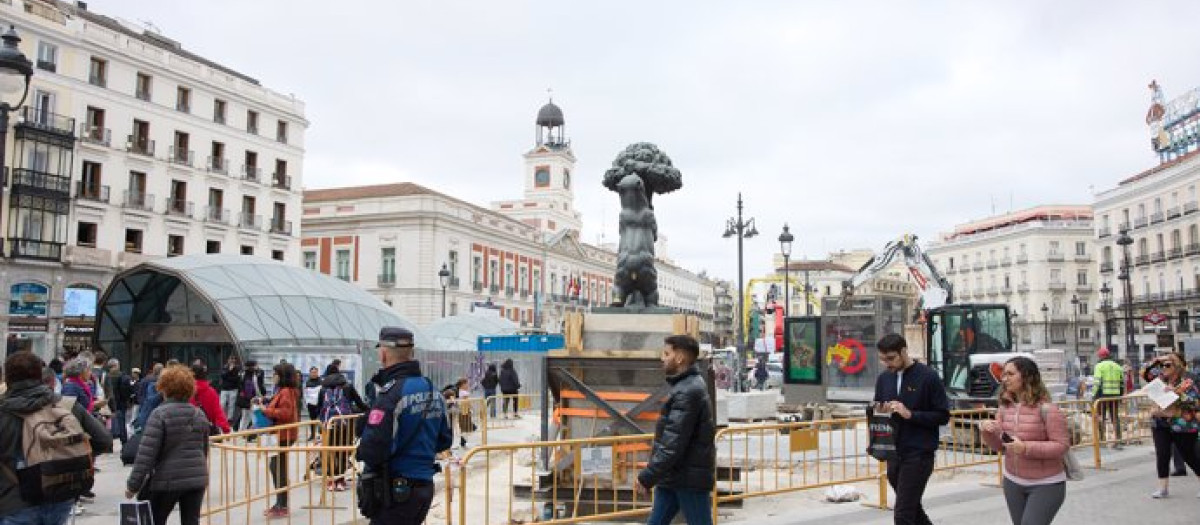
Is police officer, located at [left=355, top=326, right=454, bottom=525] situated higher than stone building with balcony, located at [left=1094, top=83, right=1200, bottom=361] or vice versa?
stone building with balcony, located at [left=1094, top=83, right=1200, bottom=361]

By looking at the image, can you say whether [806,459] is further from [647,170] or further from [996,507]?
[647,170]

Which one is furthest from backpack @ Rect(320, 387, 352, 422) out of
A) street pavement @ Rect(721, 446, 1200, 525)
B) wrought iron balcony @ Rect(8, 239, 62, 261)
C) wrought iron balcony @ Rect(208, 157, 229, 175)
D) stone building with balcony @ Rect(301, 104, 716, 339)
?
stone building with balcony @ Rect(301, 104, 716, 339)

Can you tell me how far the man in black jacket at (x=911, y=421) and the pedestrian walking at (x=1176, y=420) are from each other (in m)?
4.44

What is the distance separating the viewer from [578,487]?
24.0 feet

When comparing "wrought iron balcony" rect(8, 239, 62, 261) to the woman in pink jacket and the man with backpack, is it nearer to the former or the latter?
the man with backpack

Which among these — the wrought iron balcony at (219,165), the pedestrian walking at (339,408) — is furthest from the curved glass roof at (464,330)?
the pedestrian walking at (339,408)

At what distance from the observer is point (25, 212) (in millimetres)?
33156

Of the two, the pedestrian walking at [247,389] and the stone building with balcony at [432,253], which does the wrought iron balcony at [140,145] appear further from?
the pedestrian walking at [247,389]

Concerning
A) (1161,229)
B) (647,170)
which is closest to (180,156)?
(647,170)

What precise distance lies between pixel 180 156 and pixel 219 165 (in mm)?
2240

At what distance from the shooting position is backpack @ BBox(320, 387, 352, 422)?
11.0 m

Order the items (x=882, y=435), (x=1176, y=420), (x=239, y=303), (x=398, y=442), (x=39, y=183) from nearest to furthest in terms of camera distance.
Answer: (x=398, y=442) → (x=882, y=435) → (x=1176, y=420) → (x=239, y=303) → (x=39, y=183)

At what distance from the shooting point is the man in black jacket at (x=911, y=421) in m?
5.55

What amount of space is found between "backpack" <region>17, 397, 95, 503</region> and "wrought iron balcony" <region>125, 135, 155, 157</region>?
37.4 m
